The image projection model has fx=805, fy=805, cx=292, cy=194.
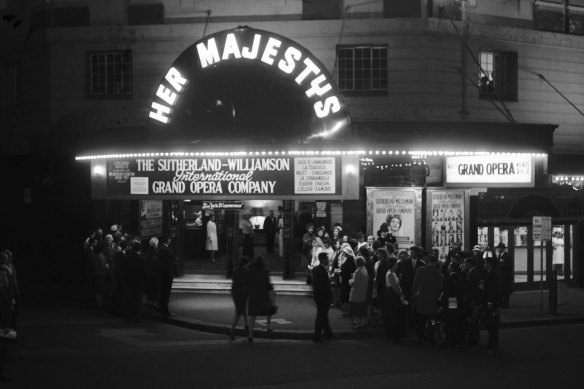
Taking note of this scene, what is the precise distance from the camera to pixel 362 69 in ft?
77.4

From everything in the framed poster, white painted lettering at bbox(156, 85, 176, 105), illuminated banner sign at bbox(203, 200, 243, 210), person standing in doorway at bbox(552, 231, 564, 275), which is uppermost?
white painted lettering at bbox(156, 85, 176, 105)

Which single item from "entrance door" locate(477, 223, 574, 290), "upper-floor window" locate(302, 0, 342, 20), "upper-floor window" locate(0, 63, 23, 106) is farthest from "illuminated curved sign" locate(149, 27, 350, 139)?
"upper-floor window" locate(0, 63, 23, 106)

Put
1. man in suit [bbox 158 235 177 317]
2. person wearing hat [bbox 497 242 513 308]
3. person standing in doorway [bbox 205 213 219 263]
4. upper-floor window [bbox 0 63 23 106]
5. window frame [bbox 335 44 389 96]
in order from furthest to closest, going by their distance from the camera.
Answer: upper-floor window [bbox 0 63 23 106]
person standing in doorway [bbox 205 213 219 263]
window frame [bbox 335 44 389 96]
person wearing hat [bbox 497 242 513 308]
man in suit [bbox 158 235 177 317]

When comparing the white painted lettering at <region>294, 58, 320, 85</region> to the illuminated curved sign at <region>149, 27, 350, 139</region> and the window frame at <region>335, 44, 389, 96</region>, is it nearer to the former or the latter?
the illuminated curved sign at <region>149, 27, 350, 139</region>

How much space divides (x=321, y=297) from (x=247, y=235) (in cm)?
897

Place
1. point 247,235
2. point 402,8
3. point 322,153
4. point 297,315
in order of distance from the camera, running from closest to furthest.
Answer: point 297,315, point 322,153, point 402,8, point 247,235

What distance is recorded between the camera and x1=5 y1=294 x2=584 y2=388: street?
12.1 metres

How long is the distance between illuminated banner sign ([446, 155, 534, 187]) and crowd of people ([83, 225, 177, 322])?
846cm

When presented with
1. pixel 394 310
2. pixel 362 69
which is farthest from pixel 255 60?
pixel 394 310

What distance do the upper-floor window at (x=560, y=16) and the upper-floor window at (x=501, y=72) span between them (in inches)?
62.5

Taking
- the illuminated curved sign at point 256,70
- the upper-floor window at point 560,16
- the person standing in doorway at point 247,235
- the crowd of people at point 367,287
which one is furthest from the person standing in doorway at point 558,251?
the person standing in doorway at point 247,235

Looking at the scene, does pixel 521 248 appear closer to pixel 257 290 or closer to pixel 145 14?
pixel 257 290

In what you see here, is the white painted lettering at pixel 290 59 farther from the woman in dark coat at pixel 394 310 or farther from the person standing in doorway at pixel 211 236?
the woman in dark coat at pixel 394 310

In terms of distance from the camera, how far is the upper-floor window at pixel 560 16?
25.1 m
